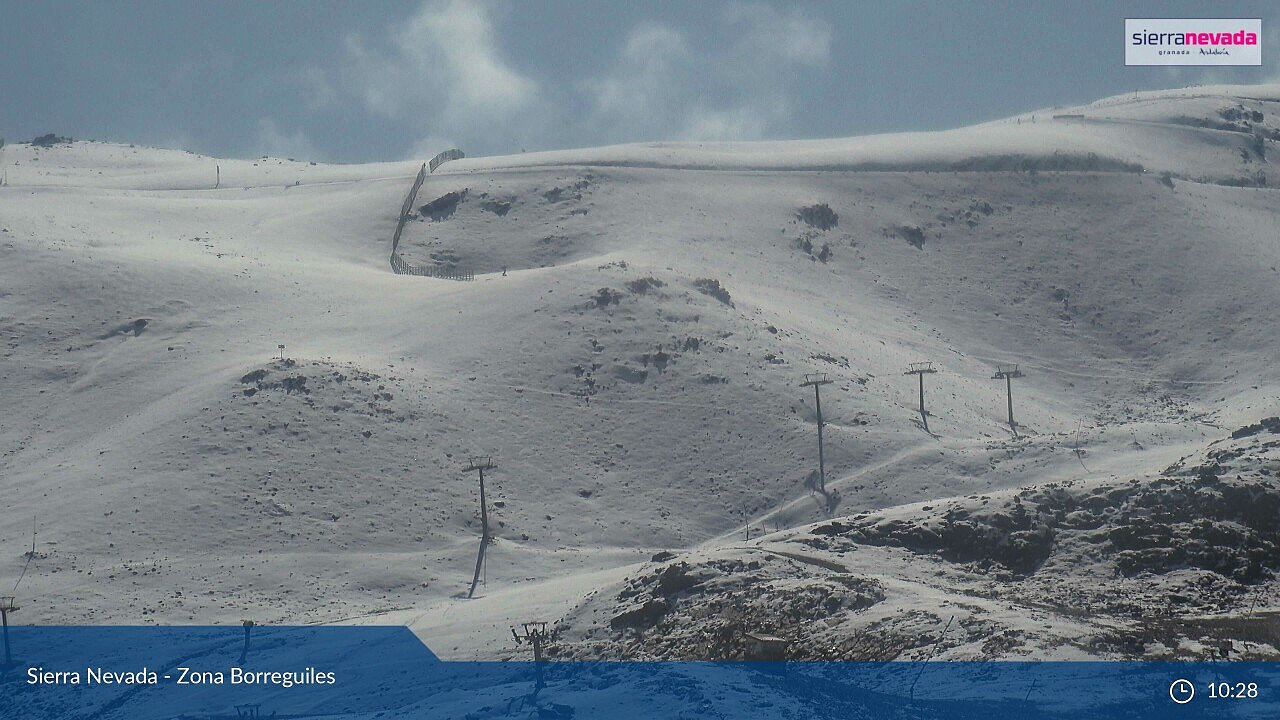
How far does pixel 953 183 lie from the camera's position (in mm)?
104000

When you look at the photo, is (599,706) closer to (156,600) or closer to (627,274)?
(156,600)

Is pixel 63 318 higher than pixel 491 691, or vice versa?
pixel 63 318

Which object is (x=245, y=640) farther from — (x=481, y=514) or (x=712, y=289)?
(x=712, y=289)

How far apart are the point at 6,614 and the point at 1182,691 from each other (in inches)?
1365

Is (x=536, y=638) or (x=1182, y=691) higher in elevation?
(x=536, y=638)

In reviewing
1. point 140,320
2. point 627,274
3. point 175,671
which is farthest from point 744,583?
point 140,320

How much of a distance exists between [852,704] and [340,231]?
72.6 meters

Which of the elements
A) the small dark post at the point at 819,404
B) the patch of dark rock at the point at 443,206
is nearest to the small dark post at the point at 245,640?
the small dark post at the point at 819,404

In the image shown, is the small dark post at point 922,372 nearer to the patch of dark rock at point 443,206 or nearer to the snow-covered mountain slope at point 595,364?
the snow-covered mountain slope at point 595,364

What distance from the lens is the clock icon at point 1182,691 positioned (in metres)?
31.6

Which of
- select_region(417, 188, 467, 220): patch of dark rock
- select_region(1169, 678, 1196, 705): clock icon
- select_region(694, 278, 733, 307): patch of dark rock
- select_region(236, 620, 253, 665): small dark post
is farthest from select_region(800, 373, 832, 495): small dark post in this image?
select_region(417, 188, 467, 220): patch of dark rock

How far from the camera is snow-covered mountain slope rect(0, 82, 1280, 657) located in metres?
55.6
